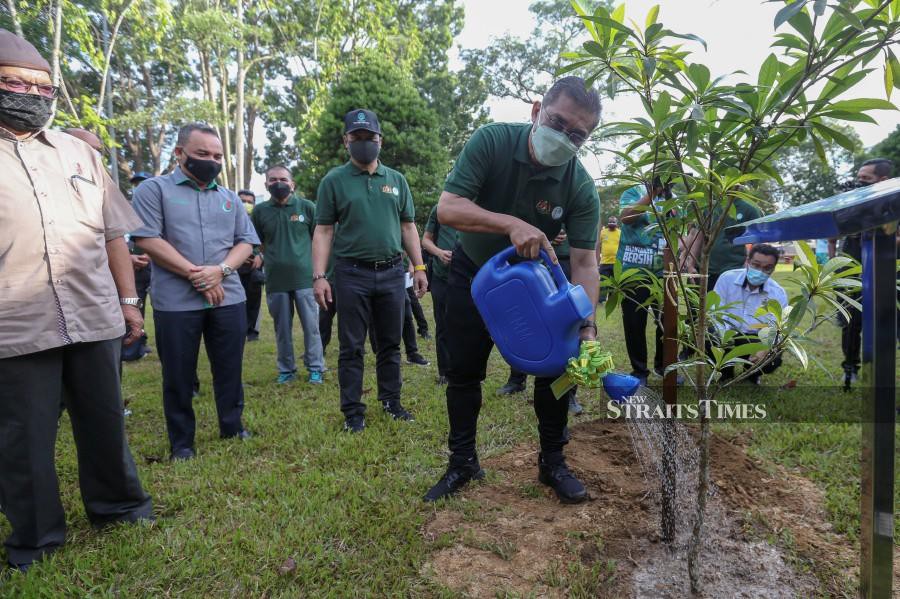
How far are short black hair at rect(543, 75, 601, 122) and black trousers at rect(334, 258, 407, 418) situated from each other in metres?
1.78

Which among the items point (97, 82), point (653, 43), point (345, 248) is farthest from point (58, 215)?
point (97, 82)

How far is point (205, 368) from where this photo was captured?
5277 mm

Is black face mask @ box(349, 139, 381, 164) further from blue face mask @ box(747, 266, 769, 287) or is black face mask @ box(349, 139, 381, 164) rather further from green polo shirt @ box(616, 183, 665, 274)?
blue face mask @ box(747, 266, 769, 287)

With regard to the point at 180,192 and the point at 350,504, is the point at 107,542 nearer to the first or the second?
the point at 350,504

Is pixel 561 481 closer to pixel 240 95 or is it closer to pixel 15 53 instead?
pixel 15 53

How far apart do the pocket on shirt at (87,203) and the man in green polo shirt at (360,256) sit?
1.40m

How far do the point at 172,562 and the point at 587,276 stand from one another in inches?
82.9

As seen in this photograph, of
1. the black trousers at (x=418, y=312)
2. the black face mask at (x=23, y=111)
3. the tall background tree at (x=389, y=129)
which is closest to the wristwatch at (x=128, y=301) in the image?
the black face mask at (x=23, y=111)

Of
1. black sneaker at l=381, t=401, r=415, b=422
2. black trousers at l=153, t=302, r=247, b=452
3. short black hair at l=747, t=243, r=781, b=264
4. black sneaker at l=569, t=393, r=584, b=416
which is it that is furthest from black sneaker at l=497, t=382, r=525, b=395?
short black hair at l=747, t=243, r=781, b=264

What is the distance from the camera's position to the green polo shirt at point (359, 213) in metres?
3.32

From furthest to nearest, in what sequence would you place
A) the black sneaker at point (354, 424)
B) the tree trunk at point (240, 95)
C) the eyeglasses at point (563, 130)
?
1. the tree trunk at point (240, 95)
2. the black sneaker at point (354, 424)
3. the eyeglasses at point (563, 130)

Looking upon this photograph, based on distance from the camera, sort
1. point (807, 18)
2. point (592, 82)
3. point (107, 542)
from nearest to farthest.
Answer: point (807, 18) → point (592, 82) → point (107, 542)

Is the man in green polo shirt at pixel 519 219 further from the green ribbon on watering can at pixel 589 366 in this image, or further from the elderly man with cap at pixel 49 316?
the elderly man with cap at pixel 49 316

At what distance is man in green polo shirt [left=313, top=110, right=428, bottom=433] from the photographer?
332cm
